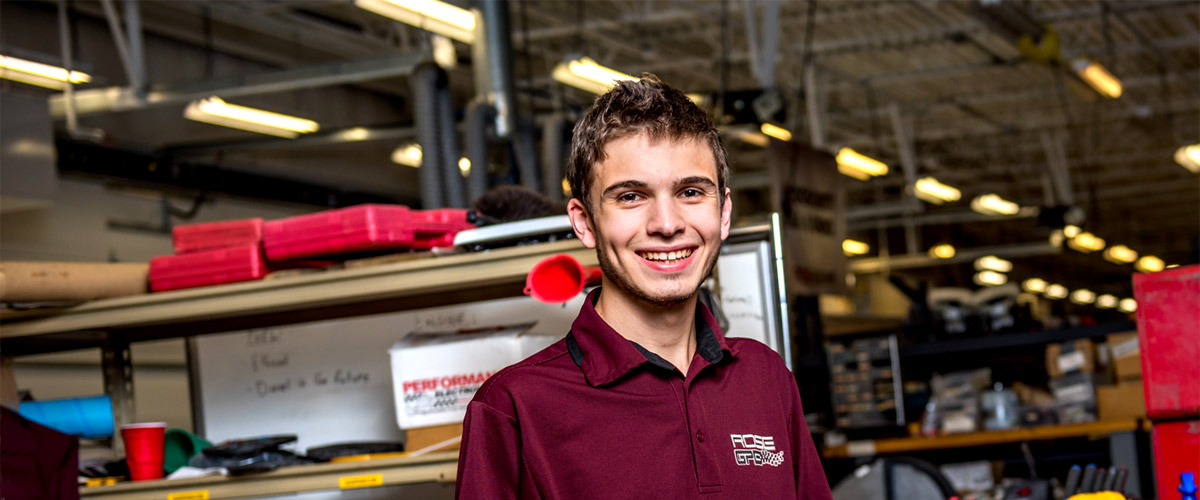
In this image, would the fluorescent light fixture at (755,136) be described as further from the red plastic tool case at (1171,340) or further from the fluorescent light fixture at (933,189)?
the red plastic tool case at (1171,340)

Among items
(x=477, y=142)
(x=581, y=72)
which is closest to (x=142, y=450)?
(x=477, y=142)

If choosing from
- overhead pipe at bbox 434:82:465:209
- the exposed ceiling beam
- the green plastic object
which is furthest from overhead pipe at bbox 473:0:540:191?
the green plastic object

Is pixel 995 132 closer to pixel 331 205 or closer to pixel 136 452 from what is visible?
pixel 331 205

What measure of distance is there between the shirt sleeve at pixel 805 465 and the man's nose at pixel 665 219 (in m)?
0.40

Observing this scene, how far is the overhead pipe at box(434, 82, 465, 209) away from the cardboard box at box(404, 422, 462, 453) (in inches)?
108

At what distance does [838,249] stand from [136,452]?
6410 millimetres

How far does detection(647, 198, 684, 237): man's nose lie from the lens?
171 centimetres

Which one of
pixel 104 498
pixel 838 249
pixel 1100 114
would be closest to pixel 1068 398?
pixel 838 249

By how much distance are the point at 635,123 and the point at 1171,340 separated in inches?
63.9

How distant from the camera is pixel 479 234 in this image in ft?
8.77

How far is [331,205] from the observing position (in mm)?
12852

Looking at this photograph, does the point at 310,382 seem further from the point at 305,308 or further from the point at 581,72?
the point at 581,72

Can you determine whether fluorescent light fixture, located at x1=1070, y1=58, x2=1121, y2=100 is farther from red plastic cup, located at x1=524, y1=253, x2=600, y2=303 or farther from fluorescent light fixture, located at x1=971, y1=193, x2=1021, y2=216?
red plastic cup, located at x1=524, y1=253, x2=600, y2=303

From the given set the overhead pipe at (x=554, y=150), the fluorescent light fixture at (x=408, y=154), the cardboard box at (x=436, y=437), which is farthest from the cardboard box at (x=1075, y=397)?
the fluorescent light fixture at (x=408, y=154)
